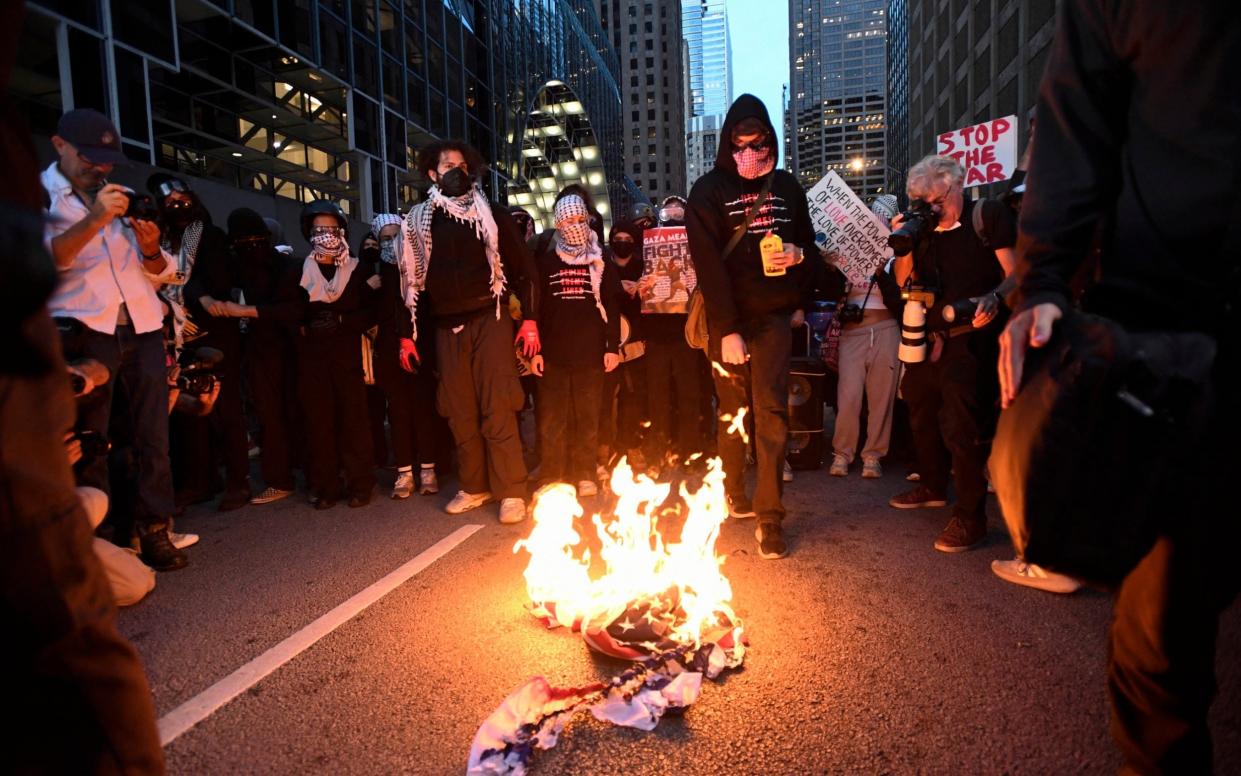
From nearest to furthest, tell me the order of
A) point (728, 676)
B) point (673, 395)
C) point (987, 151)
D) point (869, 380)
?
point (728, 676) → point (869, 380) → point (673, 395) → point (987, 151)

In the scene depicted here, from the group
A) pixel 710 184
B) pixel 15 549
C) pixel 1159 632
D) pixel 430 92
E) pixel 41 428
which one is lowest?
pixel 1159 632

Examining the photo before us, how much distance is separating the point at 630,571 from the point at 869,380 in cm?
378

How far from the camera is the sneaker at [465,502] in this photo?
5270 millimetres

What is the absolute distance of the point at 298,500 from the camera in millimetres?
5770

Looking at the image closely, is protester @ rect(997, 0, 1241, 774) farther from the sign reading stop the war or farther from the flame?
the sign reading stop the war

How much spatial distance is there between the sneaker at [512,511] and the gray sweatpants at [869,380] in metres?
2.96

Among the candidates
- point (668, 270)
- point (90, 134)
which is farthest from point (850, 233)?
point (90, 134)

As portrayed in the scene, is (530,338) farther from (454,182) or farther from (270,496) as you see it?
(270,496)

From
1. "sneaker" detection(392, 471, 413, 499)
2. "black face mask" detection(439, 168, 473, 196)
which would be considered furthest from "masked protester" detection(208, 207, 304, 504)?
"black face mask" detection(439, 168, 473, 196)

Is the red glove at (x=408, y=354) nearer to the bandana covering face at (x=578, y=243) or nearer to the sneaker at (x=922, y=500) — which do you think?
the bandana covering face at (x=578, y=243)

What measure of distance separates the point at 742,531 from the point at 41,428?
3.98m

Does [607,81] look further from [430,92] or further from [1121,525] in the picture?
[1121,525]

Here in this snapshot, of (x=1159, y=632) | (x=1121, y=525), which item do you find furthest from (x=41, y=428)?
(x=1159, y=632)

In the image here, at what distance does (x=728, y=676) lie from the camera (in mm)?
2754
